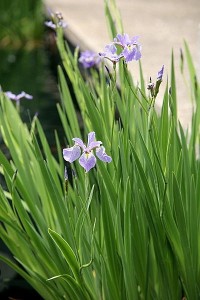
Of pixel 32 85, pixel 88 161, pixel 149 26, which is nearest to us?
pixel 88 161

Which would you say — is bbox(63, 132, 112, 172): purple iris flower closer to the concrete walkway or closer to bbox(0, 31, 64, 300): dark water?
bbox(0, 31, 64, 300): dark water

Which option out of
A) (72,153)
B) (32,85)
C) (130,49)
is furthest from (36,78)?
(72,153)

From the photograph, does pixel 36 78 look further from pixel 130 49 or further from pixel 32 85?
pixel 130 49

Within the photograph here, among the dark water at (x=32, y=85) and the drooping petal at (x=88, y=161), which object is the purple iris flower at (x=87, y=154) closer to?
the drooping petal at (x=88, y=161)

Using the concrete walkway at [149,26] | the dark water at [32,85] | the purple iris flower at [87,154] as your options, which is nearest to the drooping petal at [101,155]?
the purple iris flower at [87,154]

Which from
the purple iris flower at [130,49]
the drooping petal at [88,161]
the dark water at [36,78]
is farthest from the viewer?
the dark water at [36,78]

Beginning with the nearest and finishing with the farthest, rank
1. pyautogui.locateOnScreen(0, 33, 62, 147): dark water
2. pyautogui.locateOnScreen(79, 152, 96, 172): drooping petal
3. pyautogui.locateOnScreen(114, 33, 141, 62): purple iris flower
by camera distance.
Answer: pyautogui.locateOnScreen(79, 152, 96, 172): drooping petal → pyautogui.locateOnScreen(114, 33, 141, 62): purple iris flower → pyautogui.locateOnScreen(0, 33, 62, 147): dark water

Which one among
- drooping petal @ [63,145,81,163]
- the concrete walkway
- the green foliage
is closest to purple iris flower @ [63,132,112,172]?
drooping petal @ [63,145,81,163]

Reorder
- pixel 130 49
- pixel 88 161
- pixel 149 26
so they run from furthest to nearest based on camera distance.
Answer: pixel 149 26 < pixel 130 49 < pixel 88 161

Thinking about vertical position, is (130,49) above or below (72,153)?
above

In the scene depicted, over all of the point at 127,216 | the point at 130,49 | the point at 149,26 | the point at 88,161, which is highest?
the point at 149,26
